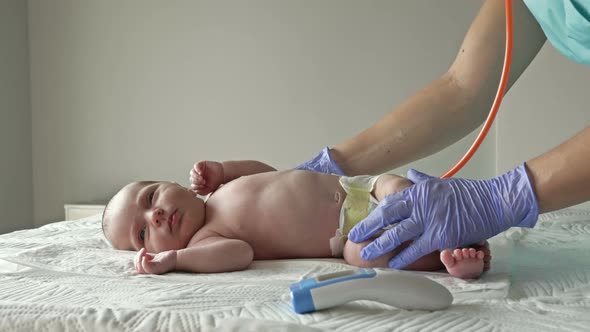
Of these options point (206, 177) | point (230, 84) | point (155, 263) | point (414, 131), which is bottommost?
point (155, 263)

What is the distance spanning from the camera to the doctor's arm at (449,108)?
4.74 feet

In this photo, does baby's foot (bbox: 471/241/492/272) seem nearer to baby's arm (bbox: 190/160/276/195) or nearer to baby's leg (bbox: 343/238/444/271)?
baby's leg (bbox: 343/238/444/271)

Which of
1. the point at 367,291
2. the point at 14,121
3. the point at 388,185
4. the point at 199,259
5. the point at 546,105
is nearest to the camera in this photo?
the point at 367,291

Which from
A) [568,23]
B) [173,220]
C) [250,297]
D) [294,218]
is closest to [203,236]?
[173,220]

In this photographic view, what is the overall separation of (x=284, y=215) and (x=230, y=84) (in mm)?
1789

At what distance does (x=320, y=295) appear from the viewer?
0.69m

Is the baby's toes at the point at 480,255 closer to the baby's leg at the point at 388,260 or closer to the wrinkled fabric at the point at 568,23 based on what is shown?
the baby's leg at the point at 388,260

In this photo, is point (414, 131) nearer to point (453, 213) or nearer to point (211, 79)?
point (453, 213)

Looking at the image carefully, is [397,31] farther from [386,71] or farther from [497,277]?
[497,277]

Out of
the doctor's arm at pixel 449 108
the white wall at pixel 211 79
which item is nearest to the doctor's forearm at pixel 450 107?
the doctor's arm at pixel 449 108

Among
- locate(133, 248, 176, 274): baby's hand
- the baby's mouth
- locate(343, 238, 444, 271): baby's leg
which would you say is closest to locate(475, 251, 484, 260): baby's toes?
locate(343, 238, 444, 271): baby's leg

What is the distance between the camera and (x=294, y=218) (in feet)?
3.92

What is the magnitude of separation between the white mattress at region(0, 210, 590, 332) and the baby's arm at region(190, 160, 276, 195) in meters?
0.25

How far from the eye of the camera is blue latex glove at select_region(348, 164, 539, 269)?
98 centimetres
